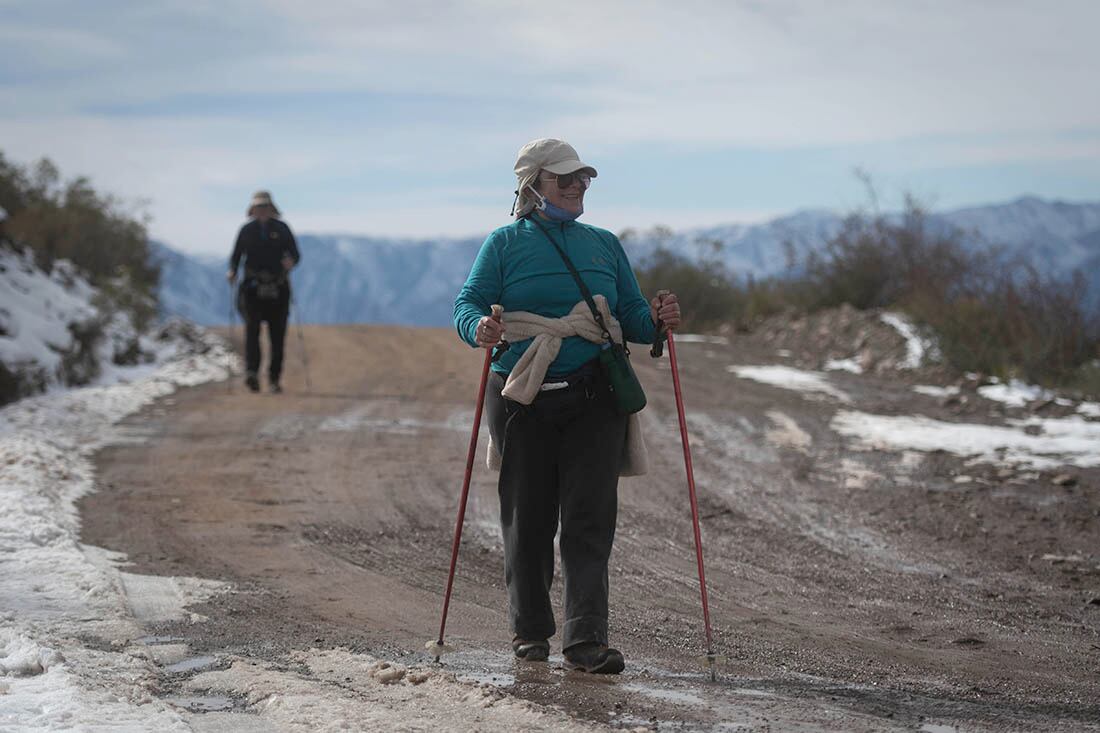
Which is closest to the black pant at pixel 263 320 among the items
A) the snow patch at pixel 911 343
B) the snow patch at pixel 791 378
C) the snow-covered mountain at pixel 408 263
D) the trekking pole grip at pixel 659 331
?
the snow patch at pixel 791 378

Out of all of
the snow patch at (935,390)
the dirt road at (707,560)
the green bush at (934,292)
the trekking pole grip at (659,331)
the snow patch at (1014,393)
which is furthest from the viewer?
the green bush at (934,292)

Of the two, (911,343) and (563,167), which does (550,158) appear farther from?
(911,343)

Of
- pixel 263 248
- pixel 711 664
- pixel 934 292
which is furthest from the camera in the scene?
pixel 934 292

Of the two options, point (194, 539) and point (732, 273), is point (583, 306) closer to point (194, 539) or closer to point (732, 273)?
point (194, 539)

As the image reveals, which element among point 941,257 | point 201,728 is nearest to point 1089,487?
point 201,728

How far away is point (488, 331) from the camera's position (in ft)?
16.7

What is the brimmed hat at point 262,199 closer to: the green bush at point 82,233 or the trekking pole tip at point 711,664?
the green bush at point 82,233

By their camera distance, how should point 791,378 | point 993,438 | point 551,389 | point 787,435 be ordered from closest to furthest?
point 551,389 < point 993,438 < point 787,435 < point 791,378

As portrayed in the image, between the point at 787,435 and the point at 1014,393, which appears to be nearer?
the point at 787,435

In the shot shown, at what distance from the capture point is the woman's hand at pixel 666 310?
541 cm

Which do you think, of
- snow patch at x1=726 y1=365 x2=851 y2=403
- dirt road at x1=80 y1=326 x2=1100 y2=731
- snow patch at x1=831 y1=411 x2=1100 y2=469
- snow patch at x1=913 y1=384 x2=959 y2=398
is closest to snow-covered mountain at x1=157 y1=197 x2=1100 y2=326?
snow patch at x1=726 y1=365 x2=851 y2=403

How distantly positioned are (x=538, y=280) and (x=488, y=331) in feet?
1.30

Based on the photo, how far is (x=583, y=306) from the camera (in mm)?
5363

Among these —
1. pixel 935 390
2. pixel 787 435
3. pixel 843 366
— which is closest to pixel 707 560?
pixel 787 435
